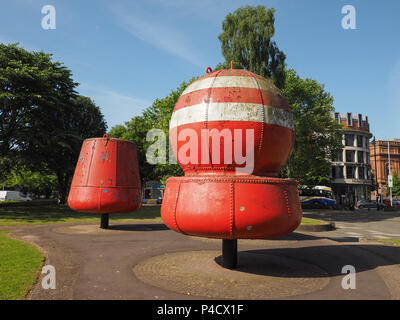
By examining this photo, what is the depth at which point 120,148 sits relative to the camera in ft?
47.6

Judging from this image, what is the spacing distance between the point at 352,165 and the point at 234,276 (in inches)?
2631

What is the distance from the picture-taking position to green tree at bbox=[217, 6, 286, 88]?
87.4 ft

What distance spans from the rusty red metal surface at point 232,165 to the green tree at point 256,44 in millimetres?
20907

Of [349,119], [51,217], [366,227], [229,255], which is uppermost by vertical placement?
[349,119]

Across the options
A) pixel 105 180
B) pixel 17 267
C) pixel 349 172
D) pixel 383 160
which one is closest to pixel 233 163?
pixel 17 267

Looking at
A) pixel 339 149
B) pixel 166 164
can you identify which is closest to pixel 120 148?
pixel 166 164

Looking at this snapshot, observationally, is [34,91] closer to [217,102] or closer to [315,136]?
[217,102]

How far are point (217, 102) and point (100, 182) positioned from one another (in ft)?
30.1

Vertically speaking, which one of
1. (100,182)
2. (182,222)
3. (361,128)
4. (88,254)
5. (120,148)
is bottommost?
(88,254)

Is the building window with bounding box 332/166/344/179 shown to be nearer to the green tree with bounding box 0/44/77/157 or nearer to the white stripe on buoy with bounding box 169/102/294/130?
the green tree with bounding box 0/44/77/157

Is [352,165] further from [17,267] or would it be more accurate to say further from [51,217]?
[17,267]

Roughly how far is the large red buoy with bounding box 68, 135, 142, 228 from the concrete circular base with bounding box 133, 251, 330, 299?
5305 millimetres

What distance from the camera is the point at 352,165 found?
213ft

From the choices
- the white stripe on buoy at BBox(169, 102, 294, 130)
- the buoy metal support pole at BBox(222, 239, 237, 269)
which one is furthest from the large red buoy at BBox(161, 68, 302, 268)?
the buoy metal support pole at BBox(222, 239, 237, 269)
